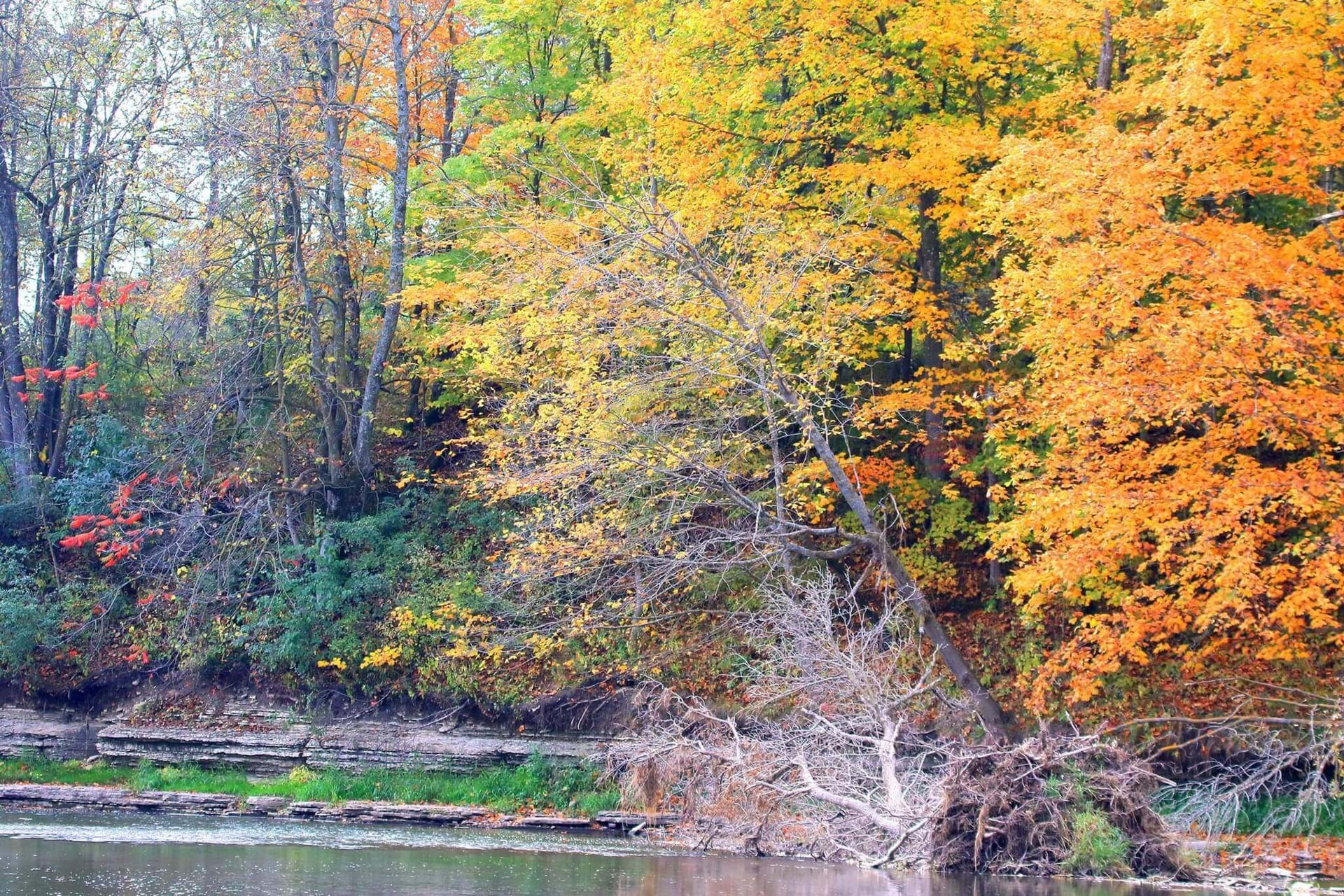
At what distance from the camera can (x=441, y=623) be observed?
63.7 ft

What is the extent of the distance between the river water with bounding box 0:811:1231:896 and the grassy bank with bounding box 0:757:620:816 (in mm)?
1837

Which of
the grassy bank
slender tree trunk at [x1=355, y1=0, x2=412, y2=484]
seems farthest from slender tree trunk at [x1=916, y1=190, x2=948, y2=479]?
slender tree trunk at [x1=355, y1=0, x2=412, y2=484]

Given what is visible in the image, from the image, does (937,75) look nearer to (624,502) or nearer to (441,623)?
(624,502)

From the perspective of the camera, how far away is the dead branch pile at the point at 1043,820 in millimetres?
11891

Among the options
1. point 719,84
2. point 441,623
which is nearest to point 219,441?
point 441,623

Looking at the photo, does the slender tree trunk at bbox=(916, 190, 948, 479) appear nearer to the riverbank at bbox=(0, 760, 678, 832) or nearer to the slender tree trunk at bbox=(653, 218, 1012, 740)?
the slender tree trunk at bbox=(653, 218, 1012, 740)

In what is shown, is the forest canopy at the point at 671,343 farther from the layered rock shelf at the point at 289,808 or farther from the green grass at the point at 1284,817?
the layered rock shelf at the point at 289,808

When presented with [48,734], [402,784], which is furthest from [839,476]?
[48,734]

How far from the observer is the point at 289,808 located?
58.6ft

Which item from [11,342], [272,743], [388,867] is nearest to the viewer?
[388,867]

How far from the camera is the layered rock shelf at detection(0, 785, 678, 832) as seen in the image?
17328 mm

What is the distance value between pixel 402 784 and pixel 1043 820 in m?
10.3

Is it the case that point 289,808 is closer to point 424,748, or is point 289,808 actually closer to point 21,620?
point 424,748

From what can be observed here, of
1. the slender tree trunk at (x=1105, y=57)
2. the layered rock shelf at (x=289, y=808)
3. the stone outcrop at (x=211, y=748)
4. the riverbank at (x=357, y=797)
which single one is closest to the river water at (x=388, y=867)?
the layered rock shelf at (x=289, y=808)
